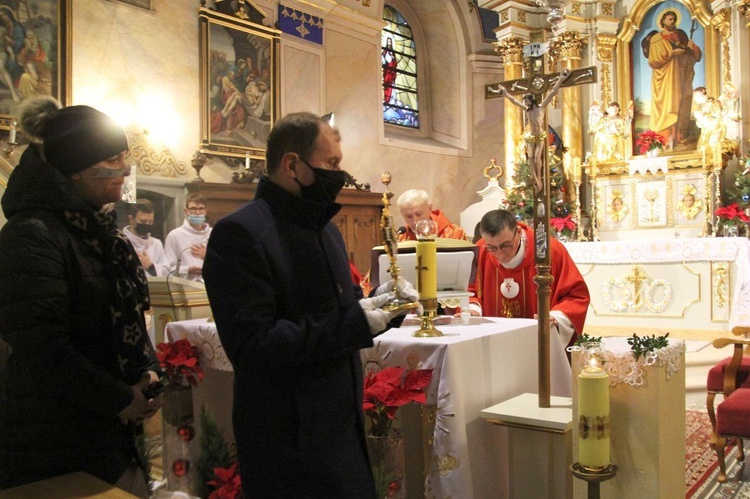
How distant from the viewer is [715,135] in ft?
28.4

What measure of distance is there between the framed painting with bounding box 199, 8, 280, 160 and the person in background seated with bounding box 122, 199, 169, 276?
3.79ft

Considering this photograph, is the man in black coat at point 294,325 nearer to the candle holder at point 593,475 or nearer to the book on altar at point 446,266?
the candle holder at point 593,475

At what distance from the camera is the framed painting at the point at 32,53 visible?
19.7ft

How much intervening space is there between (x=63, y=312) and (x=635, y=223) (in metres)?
9.21

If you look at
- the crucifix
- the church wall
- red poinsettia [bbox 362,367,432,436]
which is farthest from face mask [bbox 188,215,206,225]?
red poinsettia [bbox 362,367,432,436]

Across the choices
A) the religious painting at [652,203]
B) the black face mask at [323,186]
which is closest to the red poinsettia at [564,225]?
the religious painting at [652,203]

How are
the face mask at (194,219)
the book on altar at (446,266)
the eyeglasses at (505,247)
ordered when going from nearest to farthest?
1. the book on altar at (446,266)
2. the eyeglasses at (505,247)
3. the face mask at (194,219)

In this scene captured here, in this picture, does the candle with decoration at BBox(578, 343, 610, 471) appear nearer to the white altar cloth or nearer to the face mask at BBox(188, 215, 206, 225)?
the white altar cloth

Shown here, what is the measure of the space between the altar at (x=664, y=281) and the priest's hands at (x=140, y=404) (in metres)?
7.07

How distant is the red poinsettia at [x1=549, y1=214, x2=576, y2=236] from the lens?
930 centimetres

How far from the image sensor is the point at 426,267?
8.24ft

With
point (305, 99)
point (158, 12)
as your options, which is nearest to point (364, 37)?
point (305, 99)

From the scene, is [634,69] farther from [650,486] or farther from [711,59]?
[650,486]

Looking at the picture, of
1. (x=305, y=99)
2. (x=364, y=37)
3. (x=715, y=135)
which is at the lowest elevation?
(x=715, y=135)
